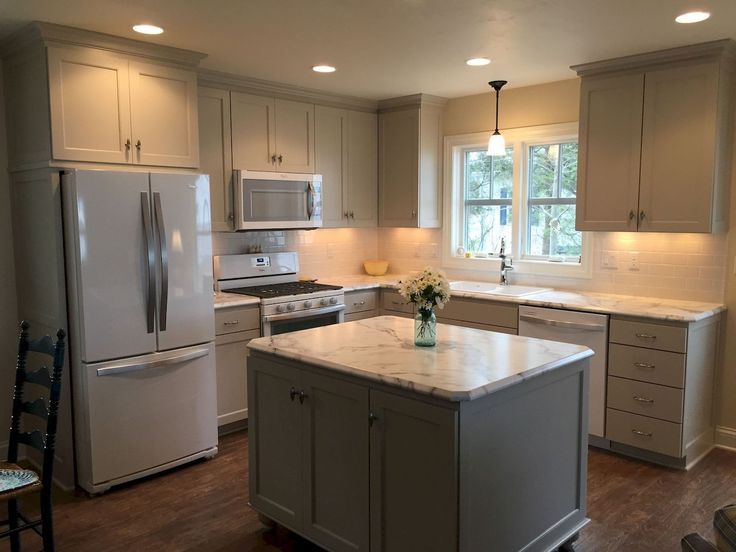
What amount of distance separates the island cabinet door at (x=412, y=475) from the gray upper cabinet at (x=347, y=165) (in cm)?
296

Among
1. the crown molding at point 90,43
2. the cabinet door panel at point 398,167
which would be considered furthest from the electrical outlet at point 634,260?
the crown molding at point 90,43

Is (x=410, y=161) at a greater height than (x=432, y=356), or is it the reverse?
(x=410, y=161)

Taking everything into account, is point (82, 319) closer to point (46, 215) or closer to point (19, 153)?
point (46, 215)

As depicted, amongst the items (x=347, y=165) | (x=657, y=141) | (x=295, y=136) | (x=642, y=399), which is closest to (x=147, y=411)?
(x=295, y=136)

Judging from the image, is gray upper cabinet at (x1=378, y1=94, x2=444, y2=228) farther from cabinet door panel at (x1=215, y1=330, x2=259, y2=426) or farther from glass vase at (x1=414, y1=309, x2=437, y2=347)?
glass vase at (x1=414, y1=309, x2=437, y2=347)

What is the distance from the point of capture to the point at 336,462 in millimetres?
2439

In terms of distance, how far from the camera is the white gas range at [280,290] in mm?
4184

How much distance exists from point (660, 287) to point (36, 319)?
3.90 m

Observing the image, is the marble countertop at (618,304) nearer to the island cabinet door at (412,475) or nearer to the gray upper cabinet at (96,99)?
the gray upper cabinet at (96,99)

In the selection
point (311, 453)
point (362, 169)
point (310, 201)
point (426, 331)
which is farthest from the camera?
point (362, 169)

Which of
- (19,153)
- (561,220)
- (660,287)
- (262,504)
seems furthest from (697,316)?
(19,153)

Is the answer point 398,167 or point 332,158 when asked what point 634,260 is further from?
point 332,158

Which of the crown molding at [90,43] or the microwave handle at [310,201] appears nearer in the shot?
the crown molding at [90,43]

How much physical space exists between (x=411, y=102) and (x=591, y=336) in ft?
7.92
